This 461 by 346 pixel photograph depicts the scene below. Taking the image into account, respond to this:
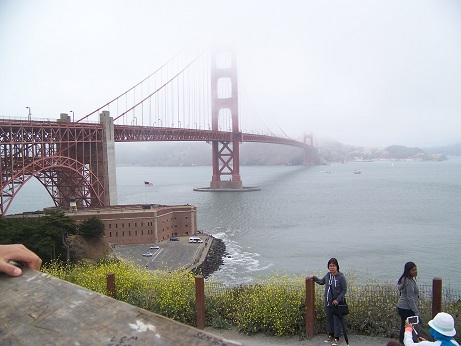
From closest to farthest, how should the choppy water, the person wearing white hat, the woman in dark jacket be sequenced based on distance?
the person wearing white hat, the woman in dark jacket, the choppy water

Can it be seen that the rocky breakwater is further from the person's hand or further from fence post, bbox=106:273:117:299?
the person's hand

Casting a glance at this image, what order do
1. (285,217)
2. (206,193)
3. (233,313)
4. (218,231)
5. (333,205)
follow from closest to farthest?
(233,313), (218,231), (285,217), (333,205), (206,193)

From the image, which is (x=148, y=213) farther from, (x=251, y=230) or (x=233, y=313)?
(x=233, y=313)

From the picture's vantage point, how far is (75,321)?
3.56ft

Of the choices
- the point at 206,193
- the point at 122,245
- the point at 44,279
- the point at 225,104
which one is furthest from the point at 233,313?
the point at 225,104

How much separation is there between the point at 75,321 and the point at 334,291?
4263mm

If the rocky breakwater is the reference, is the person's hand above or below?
above

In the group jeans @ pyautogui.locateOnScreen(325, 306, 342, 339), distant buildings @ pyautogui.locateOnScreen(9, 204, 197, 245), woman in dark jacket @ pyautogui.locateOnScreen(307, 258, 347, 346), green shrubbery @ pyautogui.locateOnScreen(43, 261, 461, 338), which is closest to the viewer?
woman in dark jacket @ pyautogui.locateOnScreen(307, 258, 347, 346)

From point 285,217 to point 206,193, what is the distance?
21.2 meters

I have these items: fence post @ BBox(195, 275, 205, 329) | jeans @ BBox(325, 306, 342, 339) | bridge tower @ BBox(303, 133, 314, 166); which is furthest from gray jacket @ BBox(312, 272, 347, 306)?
bridge tower @ BBox(303, 133, 314, 166)

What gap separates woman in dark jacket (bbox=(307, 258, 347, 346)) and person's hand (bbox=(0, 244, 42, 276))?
3936 mm

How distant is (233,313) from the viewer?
239 inches

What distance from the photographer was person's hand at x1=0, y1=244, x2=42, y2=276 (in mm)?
1225

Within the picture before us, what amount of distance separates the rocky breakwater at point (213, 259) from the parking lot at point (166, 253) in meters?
0.32
